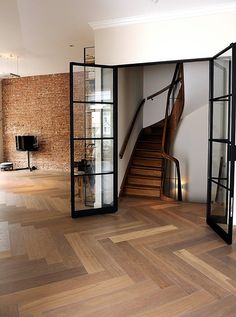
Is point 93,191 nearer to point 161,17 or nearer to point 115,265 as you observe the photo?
point 115,265

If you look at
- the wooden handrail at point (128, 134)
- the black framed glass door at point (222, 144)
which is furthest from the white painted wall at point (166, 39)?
the wooden handrail at point (128, 134)

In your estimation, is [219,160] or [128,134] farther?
[128,134]

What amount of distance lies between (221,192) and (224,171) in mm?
299

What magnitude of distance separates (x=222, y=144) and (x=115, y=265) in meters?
2.14

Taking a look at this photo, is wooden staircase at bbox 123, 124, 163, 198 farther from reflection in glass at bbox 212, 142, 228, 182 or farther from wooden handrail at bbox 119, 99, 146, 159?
reflection in glass at bbox 212, 142, 228, 182

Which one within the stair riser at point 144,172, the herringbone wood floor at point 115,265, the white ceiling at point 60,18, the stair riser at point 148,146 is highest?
the white ceiling at point 60,18

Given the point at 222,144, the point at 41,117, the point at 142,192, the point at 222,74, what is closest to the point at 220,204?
the point at 222,144

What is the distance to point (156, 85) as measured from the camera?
789 cm

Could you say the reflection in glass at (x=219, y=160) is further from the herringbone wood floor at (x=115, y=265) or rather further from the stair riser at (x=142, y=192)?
the stair riser at (x=142, y=192)

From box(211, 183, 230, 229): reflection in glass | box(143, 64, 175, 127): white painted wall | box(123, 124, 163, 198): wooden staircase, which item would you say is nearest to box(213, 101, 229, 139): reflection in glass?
→ box(211, 183, 230, 229): reflection in glass

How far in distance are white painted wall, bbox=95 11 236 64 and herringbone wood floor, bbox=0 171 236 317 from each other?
2.54m

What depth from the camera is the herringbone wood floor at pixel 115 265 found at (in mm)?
2189

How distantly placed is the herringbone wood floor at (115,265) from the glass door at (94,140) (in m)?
0.38

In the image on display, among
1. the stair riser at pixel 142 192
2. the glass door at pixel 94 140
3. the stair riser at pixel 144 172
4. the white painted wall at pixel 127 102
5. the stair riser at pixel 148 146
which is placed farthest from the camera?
the stair riser at pixel 148 146
